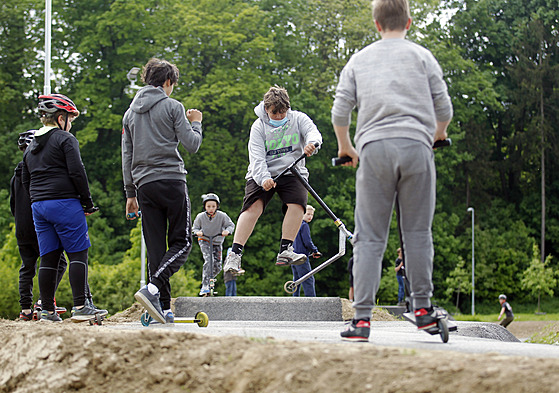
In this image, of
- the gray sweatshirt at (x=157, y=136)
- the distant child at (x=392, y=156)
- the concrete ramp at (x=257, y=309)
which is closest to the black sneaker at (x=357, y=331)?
the distant child at (x=392, y=156)

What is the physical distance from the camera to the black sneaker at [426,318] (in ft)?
15.3

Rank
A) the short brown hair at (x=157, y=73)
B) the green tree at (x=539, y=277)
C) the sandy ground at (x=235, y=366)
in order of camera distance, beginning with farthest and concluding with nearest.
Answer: the green tree at (x=539, y=277)
the short brown hair at (x=157, y=73)
the sandy ground at (x=235, y=366)

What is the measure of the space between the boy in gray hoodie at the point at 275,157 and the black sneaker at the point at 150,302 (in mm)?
1677

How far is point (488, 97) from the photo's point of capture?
3981cm

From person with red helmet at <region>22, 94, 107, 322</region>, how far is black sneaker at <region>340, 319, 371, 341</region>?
3.12 meters

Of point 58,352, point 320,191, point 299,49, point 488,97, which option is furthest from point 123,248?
point 58,352

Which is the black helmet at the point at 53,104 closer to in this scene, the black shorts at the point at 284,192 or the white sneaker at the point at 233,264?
the black shorts at the point at 284,192

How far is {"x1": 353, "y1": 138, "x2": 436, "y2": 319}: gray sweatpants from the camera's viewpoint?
4508 millimetres

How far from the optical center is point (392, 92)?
15.0 feet

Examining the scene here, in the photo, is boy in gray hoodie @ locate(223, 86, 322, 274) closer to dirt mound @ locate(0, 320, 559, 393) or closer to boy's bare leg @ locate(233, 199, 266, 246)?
boy's bare leg @ locate(233, 199, 266, 246)

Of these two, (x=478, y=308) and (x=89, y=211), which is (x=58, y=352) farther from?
(x=478, y=308)

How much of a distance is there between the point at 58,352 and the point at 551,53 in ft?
153

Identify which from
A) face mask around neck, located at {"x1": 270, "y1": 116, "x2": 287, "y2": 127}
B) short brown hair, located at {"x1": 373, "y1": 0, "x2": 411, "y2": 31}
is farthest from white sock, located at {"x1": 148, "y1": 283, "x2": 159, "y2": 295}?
short brown hair, located at {"x1": 373, "y1": 0, "x2": 411, "y2": 31}

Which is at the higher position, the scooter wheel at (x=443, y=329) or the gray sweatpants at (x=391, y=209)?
the gray sweatpants at (x=391, y=209)
